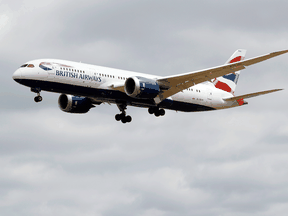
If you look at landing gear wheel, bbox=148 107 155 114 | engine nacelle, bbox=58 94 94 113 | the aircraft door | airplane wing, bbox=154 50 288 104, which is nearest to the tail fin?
the aircraft door

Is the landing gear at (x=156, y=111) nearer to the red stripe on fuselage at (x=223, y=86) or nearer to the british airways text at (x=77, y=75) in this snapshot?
the red stripe on fuselage at (x=223, y=86)

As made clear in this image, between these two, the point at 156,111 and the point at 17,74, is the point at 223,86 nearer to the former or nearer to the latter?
the point at 156,111

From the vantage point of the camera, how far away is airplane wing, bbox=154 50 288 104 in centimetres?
4719

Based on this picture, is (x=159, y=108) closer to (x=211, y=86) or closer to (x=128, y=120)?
(x=128, y=120)

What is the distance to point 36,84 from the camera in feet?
155

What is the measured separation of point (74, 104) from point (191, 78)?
52.2ft

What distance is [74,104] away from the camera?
58.4 metres

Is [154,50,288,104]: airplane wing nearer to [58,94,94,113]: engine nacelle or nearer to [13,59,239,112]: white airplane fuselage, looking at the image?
[13,59,239,112]: white airplane fuselage

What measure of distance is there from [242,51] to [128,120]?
67.2 feet

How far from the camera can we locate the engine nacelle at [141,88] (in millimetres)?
49281

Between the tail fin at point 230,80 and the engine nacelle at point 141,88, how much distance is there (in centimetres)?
1444

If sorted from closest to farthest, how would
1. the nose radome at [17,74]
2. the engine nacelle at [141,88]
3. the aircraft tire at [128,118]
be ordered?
the nose radome at [17,74], the engine nacelle at [141,88], the aircraft tire at [128,118]

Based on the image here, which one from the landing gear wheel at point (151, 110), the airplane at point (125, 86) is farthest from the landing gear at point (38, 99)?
the landing gear wheel at point (151, 110)

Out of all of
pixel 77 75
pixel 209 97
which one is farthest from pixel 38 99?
pixel 209 97
